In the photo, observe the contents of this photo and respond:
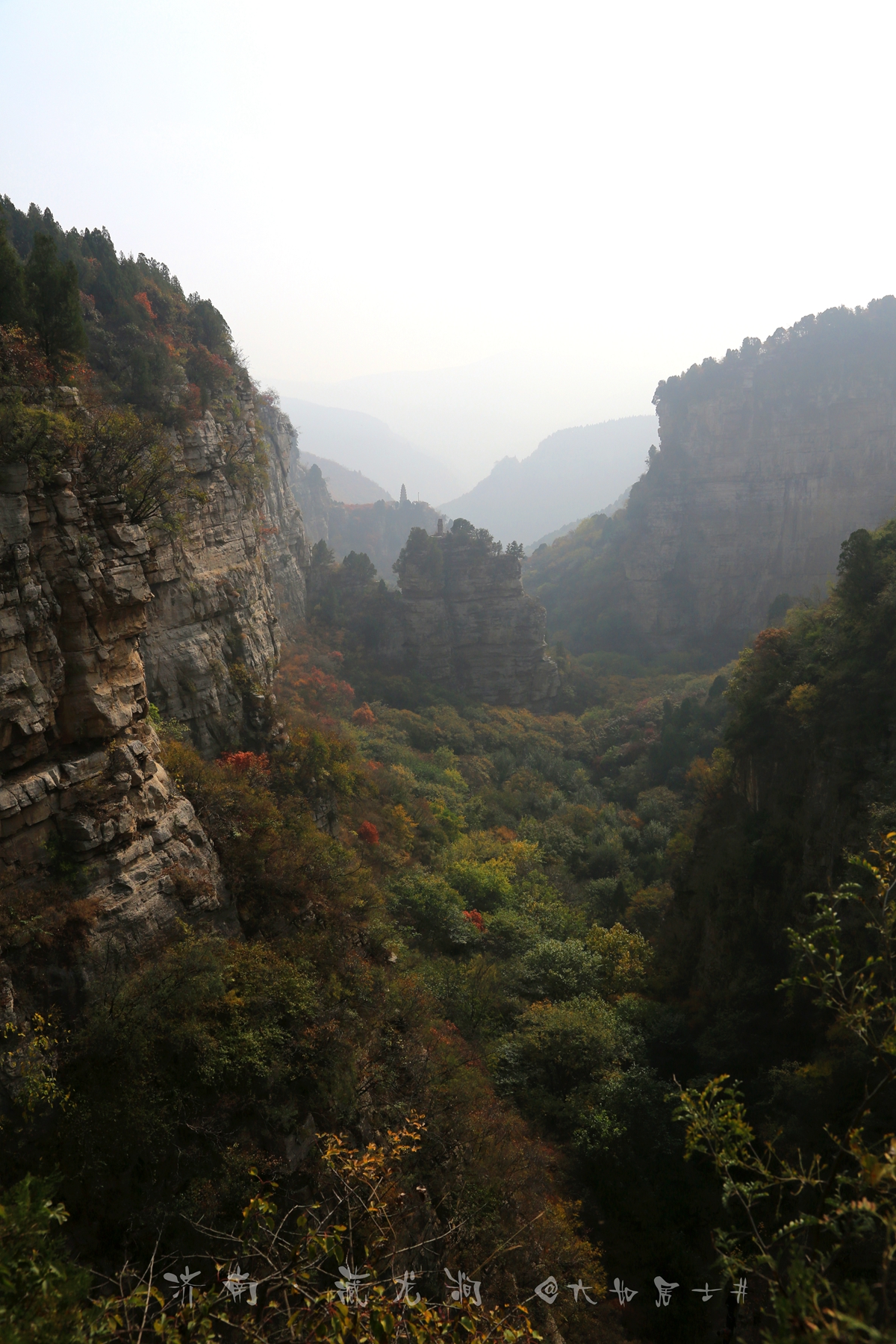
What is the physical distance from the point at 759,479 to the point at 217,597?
229 feet

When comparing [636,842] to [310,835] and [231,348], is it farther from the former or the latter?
[231,348]

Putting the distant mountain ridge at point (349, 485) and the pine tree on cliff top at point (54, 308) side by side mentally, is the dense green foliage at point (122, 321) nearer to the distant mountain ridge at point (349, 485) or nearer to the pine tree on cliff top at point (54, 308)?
the pine tree on cliff top at point (54, 308)

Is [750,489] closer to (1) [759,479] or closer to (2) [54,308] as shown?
(1) [759,479]

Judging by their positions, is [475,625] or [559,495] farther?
[559,495]

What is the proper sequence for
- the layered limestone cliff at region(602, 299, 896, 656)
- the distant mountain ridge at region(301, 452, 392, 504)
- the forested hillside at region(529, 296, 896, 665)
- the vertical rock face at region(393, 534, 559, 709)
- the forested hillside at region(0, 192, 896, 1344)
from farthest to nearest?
the distant mountain ridge at region(301, 452, 392, 504), the forested hillside at region(529, 296, 896, 665), the layered limestone cliff at region(602, 299, 896, 656), the vertical rock face at region(393, 534, 559, 709), the forested hillside at region(0, 192, 896, 1344)

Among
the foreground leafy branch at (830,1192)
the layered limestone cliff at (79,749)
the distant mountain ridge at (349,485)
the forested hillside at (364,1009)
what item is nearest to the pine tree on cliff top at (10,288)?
the forested hillside at (364,1009)

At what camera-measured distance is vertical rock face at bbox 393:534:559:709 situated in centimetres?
5794

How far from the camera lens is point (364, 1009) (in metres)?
14.3

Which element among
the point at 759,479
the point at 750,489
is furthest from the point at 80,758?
the point at 759,479

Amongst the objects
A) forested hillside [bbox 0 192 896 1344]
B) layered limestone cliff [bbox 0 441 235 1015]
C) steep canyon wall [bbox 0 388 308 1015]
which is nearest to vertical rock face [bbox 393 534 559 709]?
forested hillside [bbox 0 192 896 1344]

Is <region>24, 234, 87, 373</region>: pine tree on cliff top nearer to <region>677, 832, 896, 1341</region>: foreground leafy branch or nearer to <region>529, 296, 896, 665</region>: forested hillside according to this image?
<region>677, 832, 896, 1341</region>: foreground leafy branch

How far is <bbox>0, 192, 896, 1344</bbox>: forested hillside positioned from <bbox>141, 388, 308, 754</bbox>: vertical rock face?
349mm

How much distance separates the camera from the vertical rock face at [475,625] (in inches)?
2281

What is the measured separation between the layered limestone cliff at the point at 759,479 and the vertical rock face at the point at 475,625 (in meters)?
24.2
